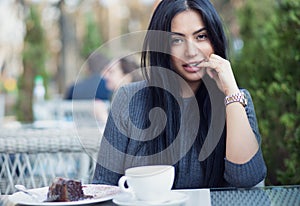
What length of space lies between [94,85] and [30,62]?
84.2 inches

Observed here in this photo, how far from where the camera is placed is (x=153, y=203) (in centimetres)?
128

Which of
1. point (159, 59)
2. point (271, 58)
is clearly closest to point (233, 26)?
point (271, 58)

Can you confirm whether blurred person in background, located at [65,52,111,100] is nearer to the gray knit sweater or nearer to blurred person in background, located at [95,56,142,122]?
blurred person in background, located at [95,56,142,122]

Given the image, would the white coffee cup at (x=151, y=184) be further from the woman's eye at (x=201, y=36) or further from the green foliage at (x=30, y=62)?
the green foliage at (x=30, y=62)

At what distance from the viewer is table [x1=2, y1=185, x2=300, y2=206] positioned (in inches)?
55.4

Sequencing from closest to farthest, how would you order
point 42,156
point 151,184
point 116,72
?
point 151,184 → point 42,156 → point 116,72

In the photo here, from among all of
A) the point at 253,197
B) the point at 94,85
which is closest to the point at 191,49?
the point at 253,197

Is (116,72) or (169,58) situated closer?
(169,58)

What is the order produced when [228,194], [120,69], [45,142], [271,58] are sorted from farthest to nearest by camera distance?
[120,69], [271,58], [45,142], [228,194]

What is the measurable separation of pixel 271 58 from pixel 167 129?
1.39 meters

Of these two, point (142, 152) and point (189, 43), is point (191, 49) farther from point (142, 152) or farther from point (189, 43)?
point (142, 152)

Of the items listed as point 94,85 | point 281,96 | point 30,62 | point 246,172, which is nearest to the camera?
point 246,172

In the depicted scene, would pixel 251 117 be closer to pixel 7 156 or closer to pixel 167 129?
pixel 167 129

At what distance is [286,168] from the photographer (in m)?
2.78
